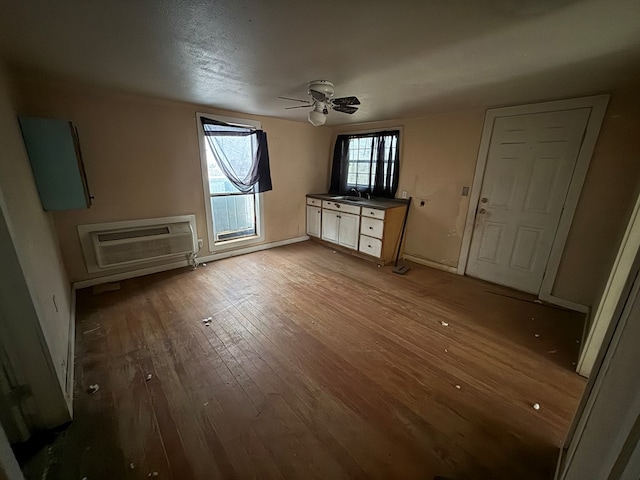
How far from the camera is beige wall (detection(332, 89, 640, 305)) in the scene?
2.24 meters

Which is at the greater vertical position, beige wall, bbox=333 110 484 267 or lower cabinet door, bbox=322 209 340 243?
beige wall, bbox=333 110 484 267

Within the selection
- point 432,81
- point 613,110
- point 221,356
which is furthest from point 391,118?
point 221,356

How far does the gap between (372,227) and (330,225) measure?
2.85 ft

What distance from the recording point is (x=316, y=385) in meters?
1.69

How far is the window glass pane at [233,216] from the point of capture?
12.4 ft

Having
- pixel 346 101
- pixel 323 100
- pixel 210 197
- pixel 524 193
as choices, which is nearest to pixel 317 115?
pixel 323 100

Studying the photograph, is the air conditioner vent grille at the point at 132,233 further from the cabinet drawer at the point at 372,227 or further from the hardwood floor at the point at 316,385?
the cabinet drawer at the point at 372,227

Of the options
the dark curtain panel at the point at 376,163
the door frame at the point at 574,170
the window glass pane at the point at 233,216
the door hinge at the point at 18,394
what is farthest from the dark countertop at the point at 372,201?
the door hinge at the point at 18,394

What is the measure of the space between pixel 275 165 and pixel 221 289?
7.26ft

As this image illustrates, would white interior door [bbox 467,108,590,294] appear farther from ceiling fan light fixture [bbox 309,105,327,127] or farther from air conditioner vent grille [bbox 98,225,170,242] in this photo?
air conditioner vent grille [bbox 98,225,170,242]

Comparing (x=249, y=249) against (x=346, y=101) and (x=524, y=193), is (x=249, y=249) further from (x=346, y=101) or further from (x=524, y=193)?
(x=524, y=193)

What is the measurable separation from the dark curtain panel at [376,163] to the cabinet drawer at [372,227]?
0.70m

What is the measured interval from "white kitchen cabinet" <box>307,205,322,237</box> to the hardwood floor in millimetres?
1850

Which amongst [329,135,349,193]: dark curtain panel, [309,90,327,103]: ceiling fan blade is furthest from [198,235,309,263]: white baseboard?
[309,90,327,103]: ceiling fan blade
